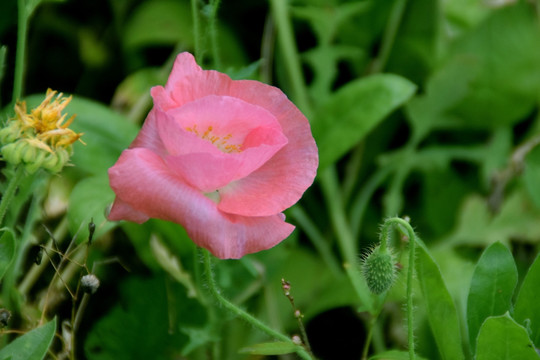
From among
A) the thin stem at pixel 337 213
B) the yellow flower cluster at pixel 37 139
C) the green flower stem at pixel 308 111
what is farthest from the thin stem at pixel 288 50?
the yellow flower cluster at pixel 37 139

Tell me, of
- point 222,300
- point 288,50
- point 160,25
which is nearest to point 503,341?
point 222,300

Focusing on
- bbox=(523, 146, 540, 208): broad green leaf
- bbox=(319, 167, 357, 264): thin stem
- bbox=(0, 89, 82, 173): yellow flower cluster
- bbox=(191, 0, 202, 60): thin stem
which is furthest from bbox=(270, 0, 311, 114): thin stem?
bbox=(0, 89, 82, 173): yellow flower cluster

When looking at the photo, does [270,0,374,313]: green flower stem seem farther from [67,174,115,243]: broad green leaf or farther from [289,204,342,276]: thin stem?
[67,174,115,243]: broad green leaf

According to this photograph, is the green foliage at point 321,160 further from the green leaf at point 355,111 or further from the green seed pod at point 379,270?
the green seed pod at point 379,270

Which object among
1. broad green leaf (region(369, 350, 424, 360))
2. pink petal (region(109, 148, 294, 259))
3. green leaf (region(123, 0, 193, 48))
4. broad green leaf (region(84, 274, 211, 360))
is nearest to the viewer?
pink petal (region(109, 148, 294, 259))

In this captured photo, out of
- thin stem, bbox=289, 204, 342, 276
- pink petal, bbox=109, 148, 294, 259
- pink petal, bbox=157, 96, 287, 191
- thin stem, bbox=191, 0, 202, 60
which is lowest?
thin stem, bbox=289, 204, 342, 276
